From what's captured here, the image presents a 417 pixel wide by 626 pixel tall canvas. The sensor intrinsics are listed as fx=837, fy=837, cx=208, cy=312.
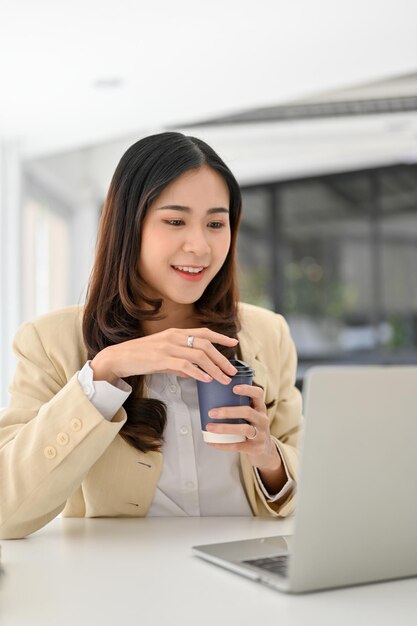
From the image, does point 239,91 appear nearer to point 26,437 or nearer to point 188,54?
point 188,54

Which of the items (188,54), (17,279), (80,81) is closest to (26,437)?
(188,54)

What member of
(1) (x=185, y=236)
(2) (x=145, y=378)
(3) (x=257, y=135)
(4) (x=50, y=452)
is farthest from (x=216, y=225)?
(3) (x=257, y=135)

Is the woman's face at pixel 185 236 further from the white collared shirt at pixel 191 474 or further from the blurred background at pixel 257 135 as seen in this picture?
the blurred background at pixel 257 135

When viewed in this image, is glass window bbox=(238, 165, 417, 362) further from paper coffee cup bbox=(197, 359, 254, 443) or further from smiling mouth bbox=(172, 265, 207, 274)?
paper coffee cup bbox=(197, 359, 254, 443)

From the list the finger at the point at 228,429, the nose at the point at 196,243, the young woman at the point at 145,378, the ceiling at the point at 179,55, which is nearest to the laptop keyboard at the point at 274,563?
the finger at the point at 228,429

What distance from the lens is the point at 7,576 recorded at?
1236 mm

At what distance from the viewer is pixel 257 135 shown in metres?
7.97

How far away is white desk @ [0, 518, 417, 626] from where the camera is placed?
3.35ft

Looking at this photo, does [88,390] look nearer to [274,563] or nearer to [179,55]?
[274,563]

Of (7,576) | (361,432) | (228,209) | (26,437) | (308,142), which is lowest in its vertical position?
(7,576)

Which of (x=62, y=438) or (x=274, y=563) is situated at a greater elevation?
(x=62, y=438)

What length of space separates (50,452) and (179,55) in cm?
382

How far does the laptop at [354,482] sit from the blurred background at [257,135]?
123cm

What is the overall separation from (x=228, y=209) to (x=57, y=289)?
6676 mm
